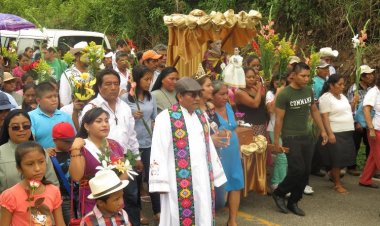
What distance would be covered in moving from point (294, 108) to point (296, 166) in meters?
0.67

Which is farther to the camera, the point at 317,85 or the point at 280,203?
the point at 317,85

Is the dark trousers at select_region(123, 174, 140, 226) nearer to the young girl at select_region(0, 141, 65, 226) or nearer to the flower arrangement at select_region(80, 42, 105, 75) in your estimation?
the young girl at select_region(0, 141, 65, 226)

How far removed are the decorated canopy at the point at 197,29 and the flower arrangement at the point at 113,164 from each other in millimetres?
3238

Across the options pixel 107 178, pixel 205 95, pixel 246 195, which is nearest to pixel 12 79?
pixel 205 95

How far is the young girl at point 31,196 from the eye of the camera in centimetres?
407

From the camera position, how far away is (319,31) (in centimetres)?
1379

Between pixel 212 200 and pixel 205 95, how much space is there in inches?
48.4

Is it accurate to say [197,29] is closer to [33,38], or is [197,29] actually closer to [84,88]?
[84,88]

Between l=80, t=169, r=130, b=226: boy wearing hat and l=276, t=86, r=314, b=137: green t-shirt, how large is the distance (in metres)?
3.21

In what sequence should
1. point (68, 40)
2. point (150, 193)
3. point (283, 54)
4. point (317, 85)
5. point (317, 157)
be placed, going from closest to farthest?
point (150, 193) < point (283, 54) < point (317, 157) < point (317, 85) < point (68, 40)

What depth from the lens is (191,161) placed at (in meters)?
5.22

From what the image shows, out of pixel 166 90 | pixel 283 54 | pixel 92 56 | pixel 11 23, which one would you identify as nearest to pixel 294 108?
pixel 166 90

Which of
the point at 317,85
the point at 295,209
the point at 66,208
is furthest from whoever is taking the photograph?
the point at 317,85

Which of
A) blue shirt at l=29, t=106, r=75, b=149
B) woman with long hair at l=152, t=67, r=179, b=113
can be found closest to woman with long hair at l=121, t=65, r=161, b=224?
woman with long hair at l=152, t=67, r=179, b=113
